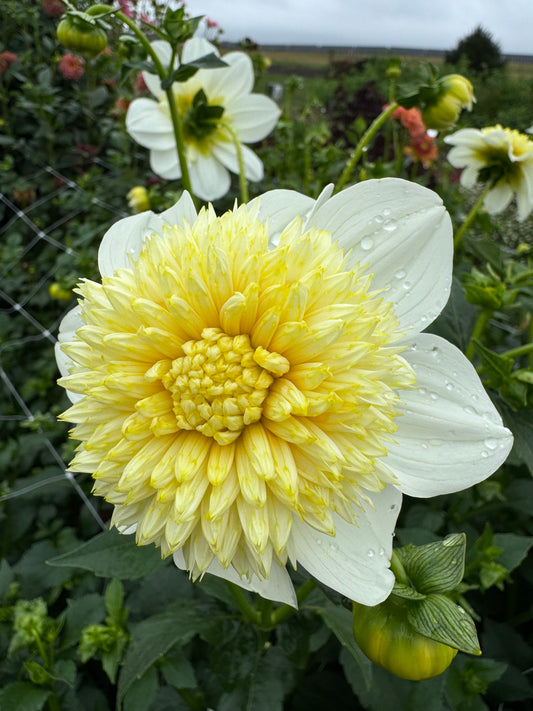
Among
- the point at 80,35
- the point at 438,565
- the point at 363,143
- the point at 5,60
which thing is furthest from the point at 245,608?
the point at 5,60

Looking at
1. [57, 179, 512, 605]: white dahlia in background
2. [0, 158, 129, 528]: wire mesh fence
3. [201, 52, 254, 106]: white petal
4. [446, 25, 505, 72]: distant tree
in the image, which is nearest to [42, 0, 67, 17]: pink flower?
[0, 158, 129, 528]: wire mesh fence

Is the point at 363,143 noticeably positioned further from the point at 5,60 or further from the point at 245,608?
the point at 5,60

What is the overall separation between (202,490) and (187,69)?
91 centimetres

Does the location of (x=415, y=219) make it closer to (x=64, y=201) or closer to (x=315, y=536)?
(x=315, y=536)

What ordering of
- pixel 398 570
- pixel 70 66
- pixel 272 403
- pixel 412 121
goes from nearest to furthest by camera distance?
pixel 272 403
pixel 398 570
pixel 412 121
pixel 70 66

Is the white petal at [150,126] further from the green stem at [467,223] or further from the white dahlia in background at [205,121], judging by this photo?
the green stem at [467,223]

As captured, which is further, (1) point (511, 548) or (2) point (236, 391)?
(1) point (511, 548)

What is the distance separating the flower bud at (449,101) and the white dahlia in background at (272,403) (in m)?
0.56

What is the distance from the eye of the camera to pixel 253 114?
1.57 metres

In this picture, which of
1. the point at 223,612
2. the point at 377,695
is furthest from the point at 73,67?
the point at 377,695

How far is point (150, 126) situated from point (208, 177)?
19 centimetres

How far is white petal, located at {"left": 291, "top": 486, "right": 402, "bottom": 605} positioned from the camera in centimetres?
67

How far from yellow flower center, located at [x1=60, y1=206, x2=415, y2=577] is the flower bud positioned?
682 millimetres

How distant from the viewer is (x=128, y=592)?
1.58 meters
